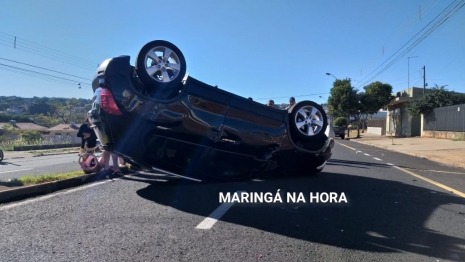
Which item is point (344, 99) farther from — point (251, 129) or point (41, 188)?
point (41, 188)

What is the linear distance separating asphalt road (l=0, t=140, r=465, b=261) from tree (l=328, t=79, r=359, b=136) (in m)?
37.8

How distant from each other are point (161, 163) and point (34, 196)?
2.27 meters

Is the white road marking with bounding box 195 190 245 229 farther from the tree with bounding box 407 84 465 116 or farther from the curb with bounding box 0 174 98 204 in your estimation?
the tree with bounding box 407 84 465 116

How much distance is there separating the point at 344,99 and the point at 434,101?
11173mm

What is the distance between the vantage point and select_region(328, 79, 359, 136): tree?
44.2 metres

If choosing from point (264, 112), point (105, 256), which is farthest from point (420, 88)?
point (105, 256)

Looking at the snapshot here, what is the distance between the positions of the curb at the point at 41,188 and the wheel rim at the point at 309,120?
4.36 m

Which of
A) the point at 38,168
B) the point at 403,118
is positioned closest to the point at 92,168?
the point at 38,168

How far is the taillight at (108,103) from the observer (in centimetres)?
579

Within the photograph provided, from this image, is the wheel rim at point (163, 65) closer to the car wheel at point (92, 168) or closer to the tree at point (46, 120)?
the car wheel at point (92, 168)

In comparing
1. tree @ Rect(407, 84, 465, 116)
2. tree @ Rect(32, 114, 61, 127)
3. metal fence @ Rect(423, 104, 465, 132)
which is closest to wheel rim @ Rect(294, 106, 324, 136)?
metal fence @ Rect(423, 104, 465, 132)

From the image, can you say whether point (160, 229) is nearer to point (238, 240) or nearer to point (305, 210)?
point (238, 240)

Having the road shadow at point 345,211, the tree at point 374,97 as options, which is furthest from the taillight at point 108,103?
the tree at point 374,97

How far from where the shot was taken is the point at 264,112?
6.80 meters
